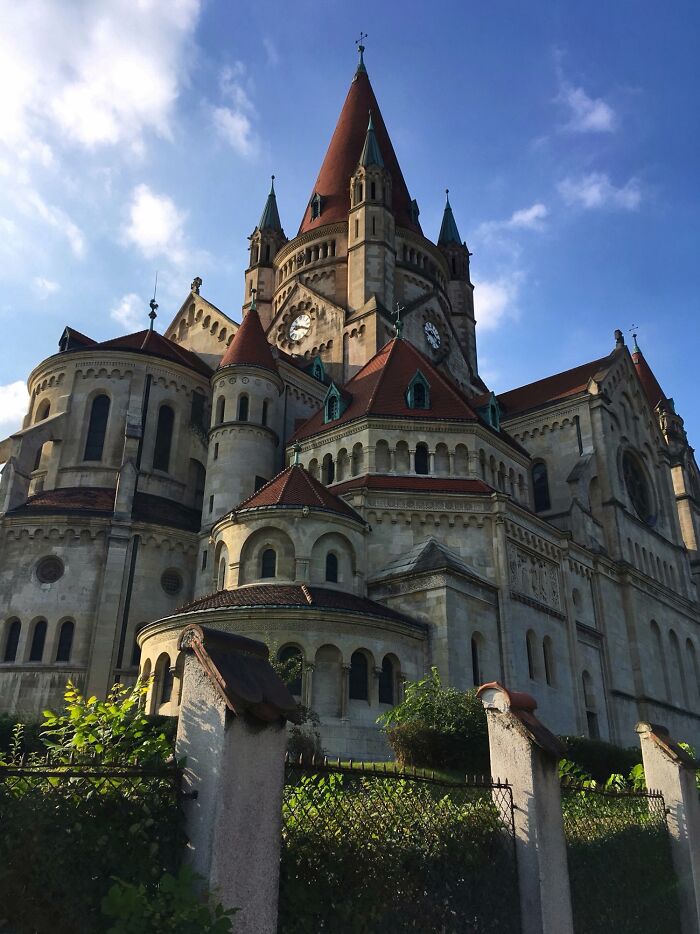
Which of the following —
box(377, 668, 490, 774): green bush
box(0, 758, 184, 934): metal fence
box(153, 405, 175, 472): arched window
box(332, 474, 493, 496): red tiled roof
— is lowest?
box(0, 758, 184, 934): metal fence

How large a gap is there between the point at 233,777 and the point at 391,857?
2093 mm

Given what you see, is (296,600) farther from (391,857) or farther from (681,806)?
(391,857)

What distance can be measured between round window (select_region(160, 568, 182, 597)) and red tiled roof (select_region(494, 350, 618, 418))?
22654 mm

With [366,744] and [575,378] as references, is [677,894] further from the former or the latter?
[575,378]

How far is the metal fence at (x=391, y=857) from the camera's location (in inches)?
249

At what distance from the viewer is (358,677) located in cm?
2530

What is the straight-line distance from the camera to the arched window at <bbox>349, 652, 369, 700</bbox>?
2495cm

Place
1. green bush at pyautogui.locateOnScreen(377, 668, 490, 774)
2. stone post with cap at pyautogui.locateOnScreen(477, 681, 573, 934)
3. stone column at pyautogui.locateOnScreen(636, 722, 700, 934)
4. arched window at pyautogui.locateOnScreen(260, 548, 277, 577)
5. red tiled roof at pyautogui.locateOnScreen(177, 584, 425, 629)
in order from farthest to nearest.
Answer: arched window at pyautogui.locateOnScreen(260, 548, 277, 577)
red tiled roof at pyautogui.locateOnScreen(177, 584, 425, 629)
green bush at pyautogui.locateOnScreen(377, 668, 490, 774)
stone column at pyautogui.locateOnScreen(636, 722, 700, 934)
stone post with cap at pyautogui.locateOnScreen(477, 681, 573, 934)

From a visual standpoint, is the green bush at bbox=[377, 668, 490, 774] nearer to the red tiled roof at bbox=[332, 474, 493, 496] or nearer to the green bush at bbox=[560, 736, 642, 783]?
the green bush at bbox=[560, 736, 642, 783]

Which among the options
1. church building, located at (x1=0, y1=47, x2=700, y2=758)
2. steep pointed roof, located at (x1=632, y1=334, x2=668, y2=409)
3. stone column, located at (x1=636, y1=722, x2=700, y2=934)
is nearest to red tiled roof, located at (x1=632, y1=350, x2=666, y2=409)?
steep pointed roof, located at (x1=632, y1=334, x2=668, y2=409)

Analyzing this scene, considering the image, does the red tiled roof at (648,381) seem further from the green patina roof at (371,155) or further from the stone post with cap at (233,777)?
the stone post with cap at (233,777)

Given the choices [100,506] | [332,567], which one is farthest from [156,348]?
[332,567]

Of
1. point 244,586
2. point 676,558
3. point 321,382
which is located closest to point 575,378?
point 676,558

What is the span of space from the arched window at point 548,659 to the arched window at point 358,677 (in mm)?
9547
